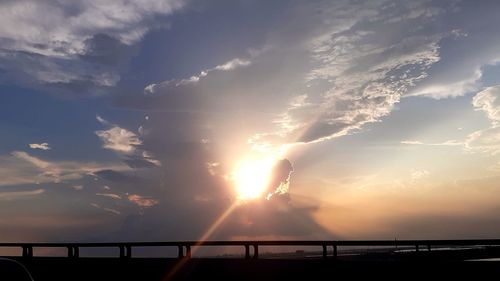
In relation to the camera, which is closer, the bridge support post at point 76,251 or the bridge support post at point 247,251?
the bridge support post at point 247,251

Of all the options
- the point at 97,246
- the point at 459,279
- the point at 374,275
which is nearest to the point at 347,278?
the point at 374,275

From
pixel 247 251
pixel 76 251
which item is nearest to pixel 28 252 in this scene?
pixel 76 251

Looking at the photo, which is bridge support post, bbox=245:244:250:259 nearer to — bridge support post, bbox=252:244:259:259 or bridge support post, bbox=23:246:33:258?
bridge support post, bbox=252:244:259:259

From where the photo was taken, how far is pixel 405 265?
17062mm

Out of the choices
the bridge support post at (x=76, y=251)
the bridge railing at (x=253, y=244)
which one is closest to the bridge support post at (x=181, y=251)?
the bridge railing at (x=253, y=244)

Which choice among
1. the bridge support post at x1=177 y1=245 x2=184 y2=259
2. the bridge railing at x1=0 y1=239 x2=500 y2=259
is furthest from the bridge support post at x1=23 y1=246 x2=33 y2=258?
the bridge support post at x1=177 y1=245 x2=184 y2=259

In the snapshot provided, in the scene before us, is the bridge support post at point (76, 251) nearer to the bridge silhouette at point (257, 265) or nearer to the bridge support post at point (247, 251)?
the bridge silhouette at point (257, 265)

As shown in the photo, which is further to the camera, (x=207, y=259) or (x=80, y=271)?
(x=80, y=271)

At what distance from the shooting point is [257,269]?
20109 millimetres

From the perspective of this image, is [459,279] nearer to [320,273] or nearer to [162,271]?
[320,273]

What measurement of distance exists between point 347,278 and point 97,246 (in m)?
14.9

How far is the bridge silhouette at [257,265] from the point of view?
55.6 ft

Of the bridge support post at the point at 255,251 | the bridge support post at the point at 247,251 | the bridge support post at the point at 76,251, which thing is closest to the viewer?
the bridge support post at the point at 255,251

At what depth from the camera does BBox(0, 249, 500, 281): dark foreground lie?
54.3ft
